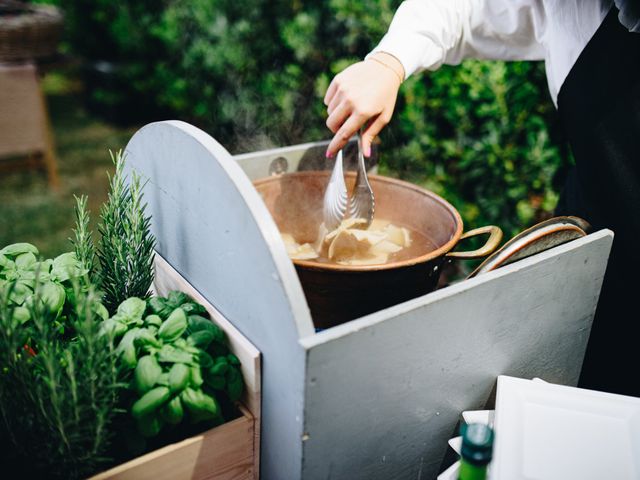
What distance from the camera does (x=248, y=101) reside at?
4.32m

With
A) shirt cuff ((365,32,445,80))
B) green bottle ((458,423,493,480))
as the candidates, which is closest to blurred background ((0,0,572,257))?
shirt cuff ((365,32,445,80))

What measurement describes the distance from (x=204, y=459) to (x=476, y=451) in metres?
0.52

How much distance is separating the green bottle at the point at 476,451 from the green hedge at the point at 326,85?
2.19 m

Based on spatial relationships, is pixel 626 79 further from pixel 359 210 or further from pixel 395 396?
pixel 395 396

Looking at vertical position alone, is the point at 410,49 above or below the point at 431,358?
above

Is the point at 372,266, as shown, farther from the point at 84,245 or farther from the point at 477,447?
the point at 84,245

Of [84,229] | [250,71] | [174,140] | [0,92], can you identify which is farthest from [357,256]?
[0,92]

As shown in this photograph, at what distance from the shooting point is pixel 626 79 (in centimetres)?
141

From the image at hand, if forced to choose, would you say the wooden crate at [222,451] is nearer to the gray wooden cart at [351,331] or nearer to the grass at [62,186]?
the gray wooden cart at [351,331]

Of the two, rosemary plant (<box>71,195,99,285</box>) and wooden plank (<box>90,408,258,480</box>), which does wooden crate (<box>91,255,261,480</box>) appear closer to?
wooden plank (<box>90,408,258,480</box>)

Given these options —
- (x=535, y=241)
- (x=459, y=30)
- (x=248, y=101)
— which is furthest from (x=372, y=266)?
(x=248, y=101)

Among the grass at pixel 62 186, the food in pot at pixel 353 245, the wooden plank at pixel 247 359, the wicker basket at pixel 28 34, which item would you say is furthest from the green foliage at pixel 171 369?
the wicker basket at pixel 28 34

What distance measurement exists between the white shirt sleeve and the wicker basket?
3545 mm

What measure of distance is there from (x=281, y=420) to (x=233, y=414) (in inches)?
5.7
